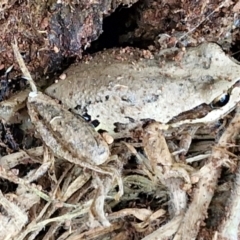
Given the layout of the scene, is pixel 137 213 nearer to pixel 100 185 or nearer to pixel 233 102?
pixel 100 185

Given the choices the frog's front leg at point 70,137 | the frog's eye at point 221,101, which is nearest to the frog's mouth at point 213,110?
the frog's eye at point 221,101

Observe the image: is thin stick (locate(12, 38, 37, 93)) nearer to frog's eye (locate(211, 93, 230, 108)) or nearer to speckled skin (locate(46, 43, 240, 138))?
speckled skin (locate(46, 43, 240, 138))

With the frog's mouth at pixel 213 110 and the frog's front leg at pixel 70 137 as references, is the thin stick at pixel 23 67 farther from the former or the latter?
the frog's mouth at pixel 213 110

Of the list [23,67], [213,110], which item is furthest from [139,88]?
[23,67]

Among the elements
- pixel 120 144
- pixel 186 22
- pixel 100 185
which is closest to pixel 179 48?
pixel 186 22

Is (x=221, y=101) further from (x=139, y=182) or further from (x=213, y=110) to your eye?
(x=139, y=182)

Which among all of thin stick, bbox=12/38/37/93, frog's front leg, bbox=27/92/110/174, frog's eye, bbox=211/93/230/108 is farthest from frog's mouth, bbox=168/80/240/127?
thin stick, bbox=12/38/37/93
